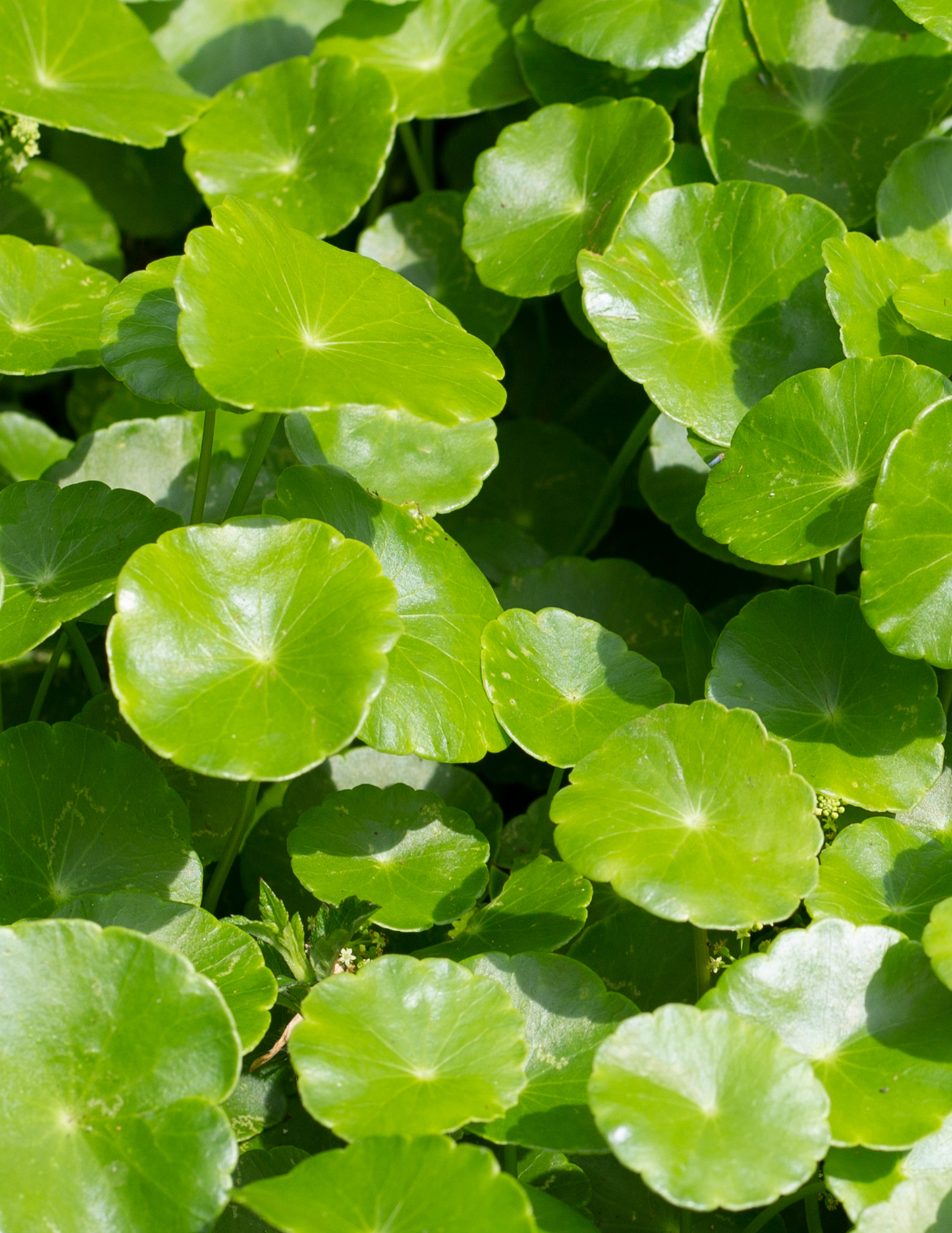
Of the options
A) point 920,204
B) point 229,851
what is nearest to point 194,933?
point 229,851

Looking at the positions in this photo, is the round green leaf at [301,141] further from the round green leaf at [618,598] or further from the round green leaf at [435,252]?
the round green leaf at [618,598]

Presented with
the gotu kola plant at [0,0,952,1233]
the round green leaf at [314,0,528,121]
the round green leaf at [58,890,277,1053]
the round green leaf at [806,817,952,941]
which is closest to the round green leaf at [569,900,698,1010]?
the gotu kola plant at [0,0,952,1233]

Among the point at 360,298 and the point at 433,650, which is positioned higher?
the point at 360,298

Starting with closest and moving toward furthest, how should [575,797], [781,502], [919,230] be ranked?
[575,797]
[781,502]
[919,230]

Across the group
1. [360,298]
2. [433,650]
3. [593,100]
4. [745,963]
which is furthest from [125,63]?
[745,963]

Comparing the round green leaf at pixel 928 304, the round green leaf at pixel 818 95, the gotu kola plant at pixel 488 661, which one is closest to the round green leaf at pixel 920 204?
the gotu kola plant at pixel 488 661

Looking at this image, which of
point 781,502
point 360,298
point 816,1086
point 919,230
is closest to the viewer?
point 816,1086

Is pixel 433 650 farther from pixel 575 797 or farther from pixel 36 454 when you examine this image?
pixel 36 454
